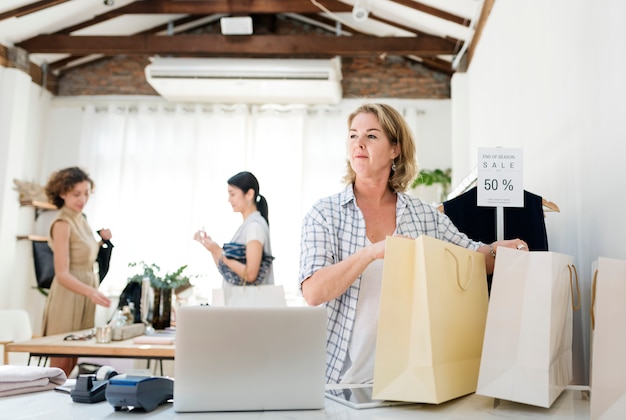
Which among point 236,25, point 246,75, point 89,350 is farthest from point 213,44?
point 89,350

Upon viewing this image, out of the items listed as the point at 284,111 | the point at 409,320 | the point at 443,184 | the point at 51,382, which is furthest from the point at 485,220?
Result: the point at 284,111

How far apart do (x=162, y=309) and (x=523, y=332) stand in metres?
2.55

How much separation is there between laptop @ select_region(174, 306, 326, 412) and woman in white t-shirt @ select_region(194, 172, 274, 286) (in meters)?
1.95

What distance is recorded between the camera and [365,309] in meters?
1.52

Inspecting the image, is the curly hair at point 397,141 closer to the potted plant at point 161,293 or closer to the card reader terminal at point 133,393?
the card reader terminal at point 133,393

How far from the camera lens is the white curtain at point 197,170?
20.2ft

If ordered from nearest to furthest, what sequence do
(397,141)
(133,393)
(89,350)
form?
1. (133,393)
2. (397,141)
3. (89,350)

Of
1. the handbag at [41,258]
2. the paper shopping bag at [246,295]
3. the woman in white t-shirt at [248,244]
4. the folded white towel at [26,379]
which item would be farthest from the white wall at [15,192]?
the folded white towel at [26,379]

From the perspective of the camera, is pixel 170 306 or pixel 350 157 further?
pixel 170 306

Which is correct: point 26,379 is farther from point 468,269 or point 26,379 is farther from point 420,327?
point 468,269

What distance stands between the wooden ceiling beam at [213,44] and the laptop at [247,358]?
501cm

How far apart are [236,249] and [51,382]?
180 centimetres

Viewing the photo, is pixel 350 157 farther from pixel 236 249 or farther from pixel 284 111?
pixel 284 111

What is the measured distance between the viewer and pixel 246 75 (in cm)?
575
